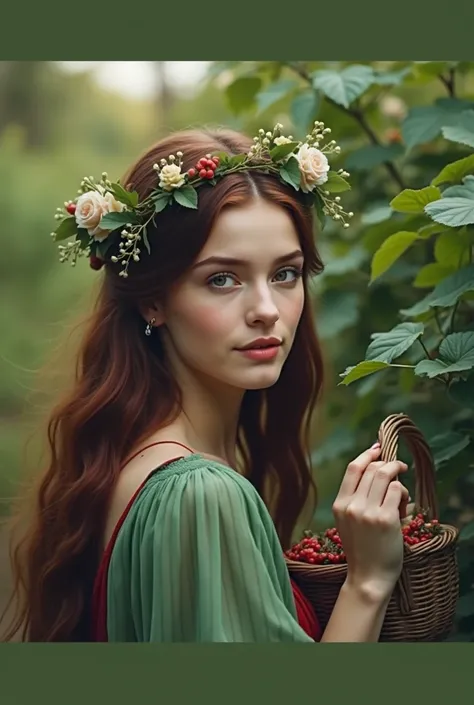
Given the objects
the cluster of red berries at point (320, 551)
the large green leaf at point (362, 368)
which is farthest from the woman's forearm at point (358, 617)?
the large green leaf at point (362, 368)

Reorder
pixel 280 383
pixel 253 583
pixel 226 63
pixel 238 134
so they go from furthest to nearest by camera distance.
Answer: pixel 226 63
pixel 280 383
pixel 238 134
pixel 253 583

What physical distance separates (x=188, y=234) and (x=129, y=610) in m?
0.54

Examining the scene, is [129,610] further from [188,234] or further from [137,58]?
[137,58]

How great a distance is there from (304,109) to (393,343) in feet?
2.71

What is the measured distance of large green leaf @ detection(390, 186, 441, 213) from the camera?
158 cm

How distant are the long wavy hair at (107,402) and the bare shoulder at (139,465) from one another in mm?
15

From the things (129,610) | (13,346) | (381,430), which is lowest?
(129,610)

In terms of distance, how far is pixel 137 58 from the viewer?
161 cm

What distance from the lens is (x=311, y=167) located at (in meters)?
1.50

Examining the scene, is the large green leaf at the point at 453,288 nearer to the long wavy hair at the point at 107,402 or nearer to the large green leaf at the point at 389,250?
the large green leaf at the point at 389,250

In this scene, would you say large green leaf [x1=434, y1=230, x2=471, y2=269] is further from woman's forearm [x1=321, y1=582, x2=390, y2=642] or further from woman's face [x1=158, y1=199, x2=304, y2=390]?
woman's forearm [x1=321, y1=582, x2=390, y2=642]

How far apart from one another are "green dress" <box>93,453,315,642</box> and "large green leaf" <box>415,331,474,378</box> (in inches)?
14.3

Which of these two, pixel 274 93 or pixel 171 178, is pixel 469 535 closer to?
pixel 171 178

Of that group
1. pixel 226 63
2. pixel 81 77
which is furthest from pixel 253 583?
pixel 81 77
